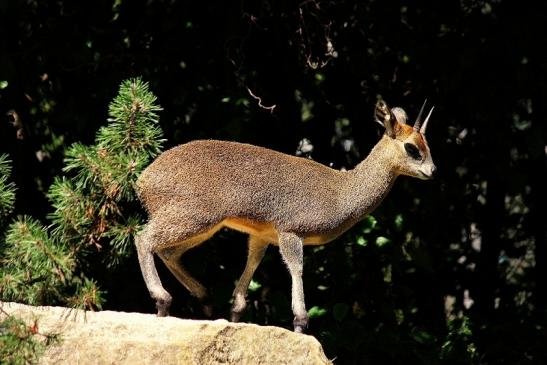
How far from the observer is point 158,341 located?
185 inches

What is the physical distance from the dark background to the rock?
160 centimetres

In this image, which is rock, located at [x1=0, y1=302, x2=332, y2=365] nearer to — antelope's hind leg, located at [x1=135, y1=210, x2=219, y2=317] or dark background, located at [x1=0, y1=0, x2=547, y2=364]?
antelope's hind leg, located at [x1=135, y1=210, x2=219, y2=317]

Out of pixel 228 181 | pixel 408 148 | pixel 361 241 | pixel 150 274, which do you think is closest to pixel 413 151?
pixel 408 148

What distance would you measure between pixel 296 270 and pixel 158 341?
87cm

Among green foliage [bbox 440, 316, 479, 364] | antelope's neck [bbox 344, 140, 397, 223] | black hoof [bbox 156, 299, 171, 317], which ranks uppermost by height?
antelope's neck [bbox 344, 140, 397, 223]

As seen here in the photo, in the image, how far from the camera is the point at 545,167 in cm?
777

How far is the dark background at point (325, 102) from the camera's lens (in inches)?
264

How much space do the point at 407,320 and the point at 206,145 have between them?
2542 millimetres

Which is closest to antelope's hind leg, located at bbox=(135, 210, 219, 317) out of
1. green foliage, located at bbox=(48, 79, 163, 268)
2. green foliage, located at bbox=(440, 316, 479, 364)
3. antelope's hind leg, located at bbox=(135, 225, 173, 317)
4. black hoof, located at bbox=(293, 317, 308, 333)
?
antelope's hind leg, located at bbox=(135, 225, 173, 317)

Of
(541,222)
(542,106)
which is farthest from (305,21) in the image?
(541,222)

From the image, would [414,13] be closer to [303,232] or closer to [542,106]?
[542,106]

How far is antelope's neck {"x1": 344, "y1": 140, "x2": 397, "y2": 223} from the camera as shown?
5531 millimetres

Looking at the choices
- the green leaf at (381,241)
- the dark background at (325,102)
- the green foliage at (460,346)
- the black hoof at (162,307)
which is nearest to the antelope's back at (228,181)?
the black hoof at (162,307)

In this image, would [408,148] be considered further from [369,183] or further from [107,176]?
[107,176]
